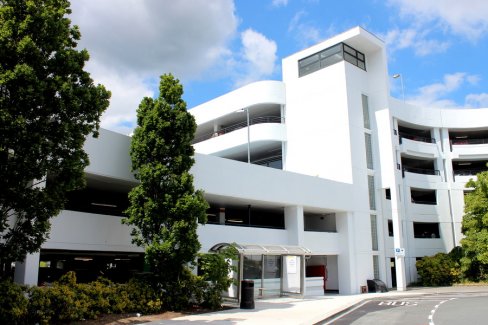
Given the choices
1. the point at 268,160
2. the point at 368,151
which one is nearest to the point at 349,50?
the point at 368,151

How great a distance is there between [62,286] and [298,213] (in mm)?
15346

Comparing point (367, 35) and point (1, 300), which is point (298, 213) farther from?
point (1, 300)

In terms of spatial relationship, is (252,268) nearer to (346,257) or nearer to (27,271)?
(346,257)

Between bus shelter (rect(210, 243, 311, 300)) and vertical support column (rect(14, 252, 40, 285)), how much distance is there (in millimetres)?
9347

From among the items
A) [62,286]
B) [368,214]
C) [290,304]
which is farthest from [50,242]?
[368,214]

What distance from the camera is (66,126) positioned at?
11.9m

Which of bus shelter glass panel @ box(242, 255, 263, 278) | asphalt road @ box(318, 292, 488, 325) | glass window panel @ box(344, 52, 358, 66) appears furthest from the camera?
glass window panel @ box(344, 52, 358, 66)

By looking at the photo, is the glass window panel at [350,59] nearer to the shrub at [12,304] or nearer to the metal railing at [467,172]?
the metal railing at [467,172]

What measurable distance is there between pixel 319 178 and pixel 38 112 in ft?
62.9

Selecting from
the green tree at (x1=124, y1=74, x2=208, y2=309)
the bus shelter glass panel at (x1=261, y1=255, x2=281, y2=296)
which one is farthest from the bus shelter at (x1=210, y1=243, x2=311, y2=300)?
the green tree at (x1=124, y1=74, x2=208, y2=309)

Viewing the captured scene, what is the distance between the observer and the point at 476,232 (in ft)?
107

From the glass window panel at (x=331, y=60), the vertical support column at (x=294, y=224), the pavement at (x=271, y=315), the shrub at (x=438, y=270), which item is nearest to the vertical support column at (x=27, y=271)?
the pavement at (x=271, y=315)

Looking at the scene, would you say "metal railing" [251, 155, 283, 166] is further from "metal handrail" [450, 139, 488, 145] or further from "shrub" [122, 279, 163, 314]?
"shrub" [122, 279, 163, 314]

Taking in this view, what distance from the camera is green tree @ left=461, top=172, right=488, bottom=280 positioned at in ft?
104
